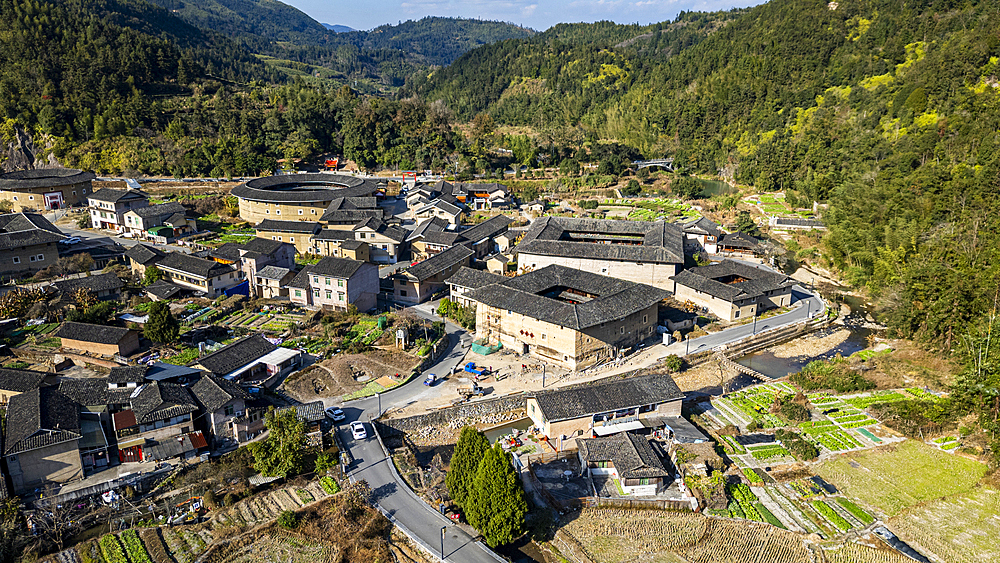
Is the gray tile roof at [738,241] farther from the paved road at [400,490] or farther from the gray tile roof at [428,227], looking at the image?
the paved road at [400,490]

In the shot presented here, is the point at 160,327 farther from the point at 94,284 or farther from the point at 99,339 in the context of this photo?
the point at 94,284

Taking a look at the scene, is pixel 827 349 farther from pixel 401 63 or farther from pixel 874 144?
pixel 401 63

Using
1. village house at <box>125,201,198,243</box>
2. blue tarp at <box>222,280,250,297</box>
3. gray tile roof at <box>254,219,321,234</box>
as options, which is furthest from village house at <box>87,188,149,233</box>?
blue tarp at <box>222,280,250,297</box>

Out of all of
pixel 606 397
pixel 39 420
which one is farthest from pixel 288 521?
pixel 606 397

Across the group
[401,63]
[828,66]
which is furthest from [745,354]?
[401,63]

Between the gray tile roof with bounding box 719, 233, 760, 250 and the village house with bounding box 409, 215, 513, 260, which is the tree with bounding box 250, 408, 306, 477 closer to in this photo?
→ the village house with bounding box 409, 215, 513, 260

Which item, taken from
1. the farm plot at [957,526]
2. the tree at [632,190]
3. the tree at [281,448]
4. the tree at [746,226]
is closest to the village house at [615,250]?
the tree at [746,226]
